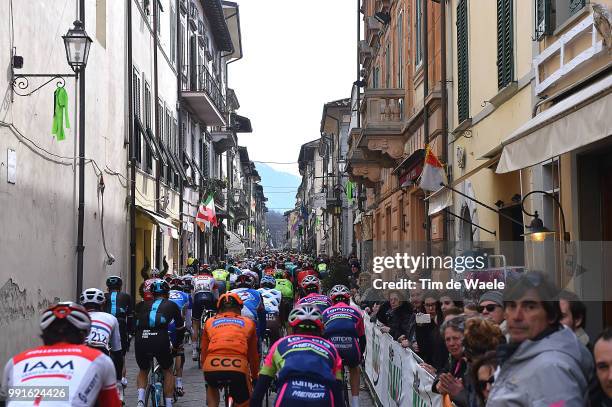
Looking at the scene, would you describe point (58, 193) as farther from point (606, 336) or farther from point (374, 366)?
point (606, 336)

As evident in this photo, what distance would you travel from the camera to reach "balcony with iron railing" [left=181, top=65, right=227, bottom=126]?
36.2 meters

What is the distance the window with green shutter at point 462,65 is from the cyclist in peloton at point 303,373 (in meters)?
10.6

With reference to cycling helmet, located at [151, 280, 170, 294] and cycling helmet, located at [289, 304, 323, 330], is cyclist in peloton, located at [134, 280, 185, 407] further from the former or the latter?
cycling helmet, located at [289, 304, 323, 330]

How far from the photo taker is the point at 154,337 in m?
11.0

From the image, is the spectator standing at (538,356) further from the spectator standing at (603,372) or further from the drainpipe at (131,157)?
the drainpipe at (131,157)

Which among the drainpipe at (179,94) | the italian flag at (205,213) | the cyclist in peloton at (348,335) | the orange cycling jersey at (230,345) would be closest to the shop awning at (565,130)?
the cyclist in peloton at (348,335)

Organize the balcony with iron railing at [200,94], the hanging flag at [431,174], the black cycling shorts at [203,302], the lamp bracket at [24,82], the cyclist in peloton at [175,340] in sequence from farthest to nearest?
the balcony with iron railing at [200,94], the black cycling shorts at [203,302], the hanging flag at [431,174], the lamp bracket at [24,82], the cyclist in peloton at [175,340]

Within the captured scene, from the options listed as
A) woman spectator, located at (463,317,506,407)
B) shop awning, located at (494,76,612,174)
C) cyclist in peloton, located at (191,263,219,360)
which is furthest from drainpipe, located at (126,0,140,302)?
woman spectator, located at (463,317,506,407)

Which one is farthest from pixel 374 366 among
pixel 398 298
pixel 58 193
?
pixel 58 193

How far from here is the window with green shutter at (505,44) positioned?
13.5m

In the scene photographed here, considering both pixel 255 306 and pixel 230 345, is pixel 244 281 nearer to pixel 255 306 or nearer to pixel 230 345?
pixel 255 306

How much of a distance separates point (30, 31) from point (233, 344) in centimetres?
827

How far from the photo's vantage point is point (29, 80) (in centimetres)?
1490

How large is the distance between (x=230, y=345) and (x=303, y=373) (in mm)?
2384
